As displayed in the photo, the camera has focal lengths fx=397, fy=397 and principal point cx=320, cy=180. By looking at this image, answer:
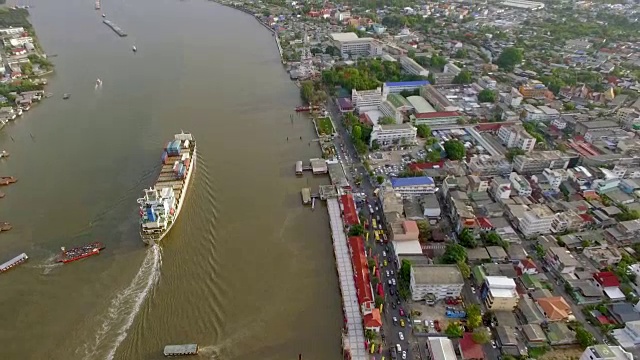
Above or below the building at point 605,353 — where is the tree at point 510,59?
above

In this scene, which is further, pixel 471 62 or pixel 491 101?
pixel 471 62

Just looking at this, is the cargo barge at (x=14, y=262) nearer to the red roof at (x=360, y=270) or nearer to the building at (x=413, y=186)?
the red roof at (x=360, y=270)

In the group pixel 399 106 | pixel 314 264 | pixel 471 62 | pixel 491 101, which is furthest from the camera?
pixel 471 62

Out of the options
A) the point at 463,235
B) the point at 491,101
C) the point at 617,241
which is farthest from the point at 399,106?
the point at 617,241

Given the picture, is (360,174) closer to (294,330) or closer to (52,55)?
(294,330)

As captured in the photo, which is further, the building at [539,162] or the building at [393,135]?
the building at [393,135]

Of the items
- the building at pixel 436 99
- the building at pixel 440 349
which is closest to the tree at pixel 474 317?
the building at pixel 440 349
